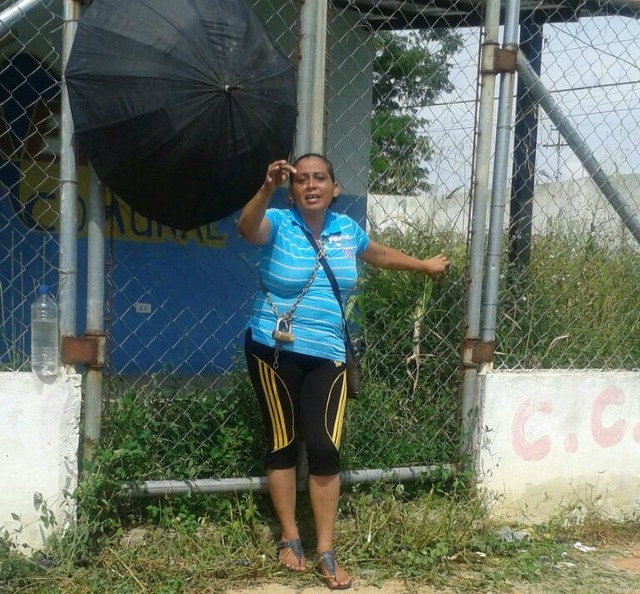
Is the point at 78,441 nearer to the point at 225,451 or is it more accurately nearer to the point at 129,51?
the point at 225,451

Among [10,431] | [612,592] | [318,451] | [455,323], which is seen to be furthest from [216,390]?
[612,592]

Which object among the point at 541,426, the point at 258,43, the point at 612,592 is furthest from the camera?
the point at 541,426

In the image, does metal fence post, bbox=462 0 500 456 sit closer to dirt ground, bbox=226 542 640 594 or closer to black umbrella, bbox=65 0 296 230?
dirt ground, bbox=226 542 640 594

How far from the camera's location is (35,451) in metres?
3.27

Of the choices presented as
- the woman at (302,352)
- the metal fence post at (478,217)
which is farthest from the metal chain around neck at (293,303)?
the metal fence post at (478,217)

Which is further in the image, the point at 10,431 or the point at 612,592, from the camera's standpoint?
the point at 612,592

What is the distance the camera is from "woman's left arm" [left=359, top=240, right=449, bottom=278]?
3740mm

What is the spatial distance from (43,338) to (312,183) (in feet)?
4.02

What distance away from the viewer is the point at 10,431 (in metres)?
3.24

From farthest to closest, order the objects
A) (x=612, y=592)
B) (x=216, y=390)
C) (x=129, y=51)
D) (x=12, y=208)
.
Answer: (x=12, y=208)
(x=216, y=390)
(x=612, y=592)
(x=129, y=51)

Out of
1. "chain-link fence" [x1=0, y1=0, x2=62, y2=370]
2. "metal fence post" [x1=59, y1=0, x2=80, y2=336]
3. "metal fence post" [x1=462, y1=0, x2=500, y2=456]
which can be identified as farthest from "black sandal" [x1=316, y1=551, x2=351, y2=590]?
"chain-link fence" [x1=0, y1=0, x2=62, y2=370]

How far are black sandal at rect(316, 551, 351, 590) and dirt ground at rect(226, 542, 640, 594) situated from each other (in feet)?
0.11

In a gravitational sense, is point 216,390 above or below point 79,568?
above

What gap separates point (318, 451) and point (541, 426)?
136 cm
